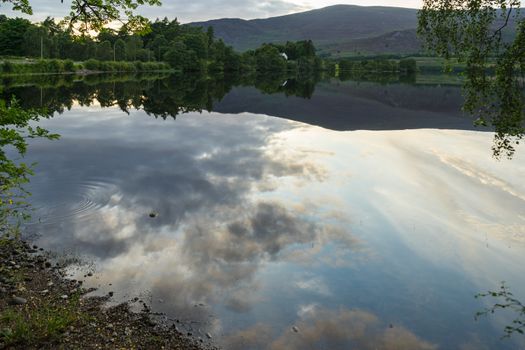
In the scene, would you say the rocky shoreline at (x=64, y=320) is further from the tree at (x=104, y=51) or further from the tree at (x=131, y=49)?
the tree at (x=131, y=49)

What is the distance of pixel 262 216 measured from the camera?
75.6ft

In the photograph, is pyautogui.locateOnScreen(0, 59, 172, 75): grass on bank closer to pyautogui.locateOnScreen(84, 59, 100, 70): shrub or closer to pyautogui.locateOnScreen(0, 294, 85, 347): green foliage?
pyautogui.locateOnScreen(84, 59, 100, 70): shrub

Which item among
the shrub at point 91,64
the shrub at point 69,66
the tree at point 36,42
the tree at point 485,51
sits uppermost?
the tree at point 36,42

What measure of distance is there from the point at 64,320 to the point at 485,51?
18884mm

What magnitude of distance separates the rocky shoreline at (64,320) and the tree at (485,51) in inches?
557

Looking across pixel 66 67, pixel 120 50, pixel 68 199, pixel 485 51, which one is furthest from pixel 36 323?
pixel 120 50

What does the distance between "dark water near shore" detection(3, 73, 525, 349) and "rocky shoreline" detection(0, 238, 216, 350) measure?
2.97 feet

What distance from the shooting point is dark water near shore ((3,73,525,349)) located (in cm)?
1395

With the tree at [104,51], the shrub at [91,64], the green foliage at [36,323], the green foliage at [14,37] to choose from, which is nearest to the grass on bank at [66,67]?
the shrub at [91,64]

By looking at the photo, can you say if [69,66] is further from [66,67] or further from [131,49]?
[131,49]

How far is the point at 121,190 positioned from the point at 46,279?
495 inches

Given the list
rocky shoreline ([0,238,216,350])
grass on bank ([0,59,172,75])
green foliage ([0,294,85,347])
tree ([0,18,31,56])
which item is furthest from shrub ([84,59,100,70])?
green foliage ([0,294,85,347])

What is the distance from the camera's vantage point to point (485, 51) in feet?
61.3

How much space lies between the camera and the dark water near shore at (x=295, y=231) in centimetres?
1395
